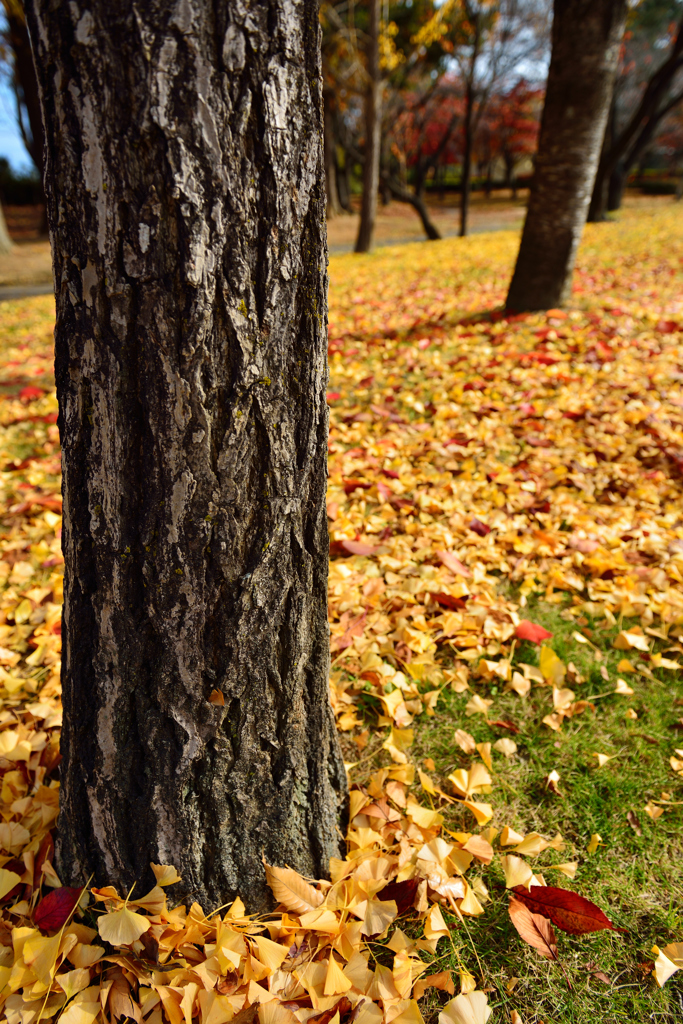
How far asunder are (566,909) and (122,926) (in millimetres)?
986

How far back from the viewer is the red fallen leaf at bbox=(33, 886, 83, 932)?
1308mm

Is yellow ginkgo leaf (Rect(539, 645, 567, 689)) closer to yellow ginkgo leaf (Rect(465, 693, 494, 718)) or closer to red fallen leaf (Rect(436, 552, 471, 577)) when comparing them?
yellow ginkgo leaf (Rect(465, 693, 494, 718))

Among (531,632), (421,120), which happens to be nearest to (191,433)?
(531,632)

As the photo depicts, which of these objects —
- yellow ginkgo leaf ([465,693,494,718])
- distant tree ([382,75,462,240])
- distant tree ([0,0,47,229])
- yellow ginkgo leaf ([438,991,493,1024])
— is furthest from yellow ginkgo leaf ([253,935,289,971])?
distant tree ([382,75,462,240])

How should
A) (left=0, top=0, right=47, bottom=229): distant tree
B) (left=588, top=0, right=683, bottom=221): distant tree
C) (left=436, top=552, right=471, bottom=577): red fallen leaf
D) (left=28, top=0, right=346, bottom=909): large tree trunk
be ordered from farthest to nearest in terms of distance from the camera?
(left=588, top=0, right=683, bottom=221): distant tree, (left=0, top=0, right=47, bottom=229): distant tree, (left=436, top=552, right=471, bottom=577): red fallen leaf, (left=28, top=0, right=346, bottom=909): large tree trunk

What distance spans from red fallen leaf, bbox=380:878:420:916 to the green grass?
0.39ft

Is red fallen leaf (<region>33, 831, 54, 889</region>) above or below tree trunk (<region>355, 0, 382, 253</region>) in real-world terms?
below

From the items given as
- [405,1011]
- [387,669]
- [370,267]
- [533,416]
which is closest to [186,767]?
[405,1011]

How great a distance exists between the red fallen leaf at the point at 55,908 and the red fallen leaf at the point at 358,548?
158 cm

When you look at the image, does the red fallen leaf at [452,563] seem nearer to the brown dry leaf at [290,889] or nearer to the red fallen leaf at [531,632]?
the red fallen leaf at [531,632]

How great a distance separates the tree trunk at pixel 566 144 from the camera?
4953 millimetres

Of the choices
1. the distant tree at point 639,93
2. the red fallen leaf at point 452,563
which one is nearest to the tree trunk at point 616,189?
the distant tree at point 639,93

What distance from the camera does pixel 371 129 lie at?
11.5 meters

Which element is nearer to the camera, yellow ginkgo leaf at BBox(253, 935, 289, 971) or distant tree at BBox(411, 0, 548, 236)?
yellow ginkgo leaf at BBox(253, 935, 289, 971)
